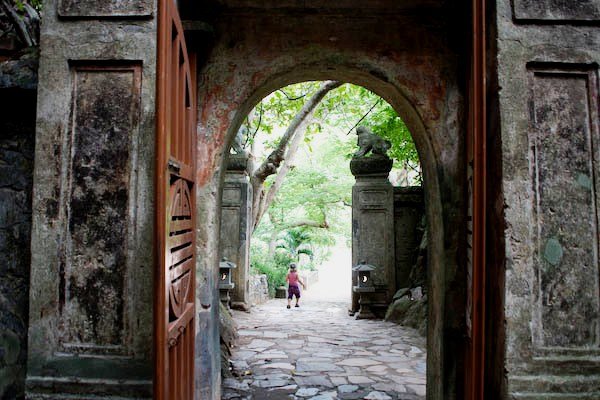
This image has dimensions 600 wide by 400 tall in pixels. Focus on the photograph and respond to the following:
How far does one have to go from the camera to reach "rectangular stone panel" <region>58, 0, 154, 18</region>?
2.89 meters

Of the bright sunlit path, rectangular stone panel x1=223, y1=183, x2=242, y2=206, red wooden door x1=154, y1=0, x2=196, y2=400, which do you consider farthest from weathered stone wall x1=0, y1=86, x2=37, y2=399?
the bright sunlit path

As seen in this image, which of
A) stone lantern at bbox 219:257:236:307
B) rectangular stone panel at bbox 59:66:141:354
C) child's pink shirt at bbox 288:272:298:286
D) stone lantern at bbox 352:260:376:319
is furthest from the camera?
child's pink shirt at bbox 288:272:298:286

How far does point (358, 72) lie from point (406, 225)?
6.11m

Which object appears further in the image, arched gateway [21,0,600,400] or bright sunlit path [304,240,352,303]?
bright sunlit path [304,240,352,303]

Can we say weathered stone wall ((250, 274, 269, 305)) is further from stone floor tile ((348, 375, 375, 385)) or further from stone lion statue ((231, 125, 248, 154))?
stone floor tile ((348, 375, 375, 385))

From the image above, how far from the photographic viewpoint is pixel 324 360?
5.83 meters

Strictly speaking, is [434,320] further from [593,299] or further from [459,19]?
[459,19]

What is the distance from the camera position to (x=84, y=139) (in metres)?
2.88

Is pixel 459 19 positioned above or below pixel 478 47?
above

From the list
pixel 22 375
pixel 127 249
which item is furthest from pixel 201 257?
pixel 22 375

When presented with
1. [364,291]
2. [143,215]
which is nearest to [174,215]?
[143,215]

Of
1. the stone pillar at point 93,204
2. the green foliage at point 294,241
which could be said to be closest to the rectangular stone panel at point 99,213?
the stone pillar at point 93,204

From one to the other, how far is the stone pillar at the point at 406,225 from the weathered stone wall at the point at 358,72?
5.67 meters

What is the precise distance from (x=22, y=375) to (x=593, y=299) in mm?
3633
